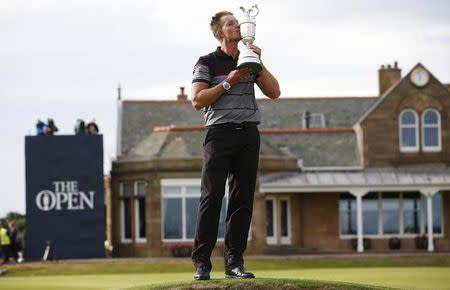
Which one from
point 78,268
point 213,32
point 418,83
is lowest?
point 78,268

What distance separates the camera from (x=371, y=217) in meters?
42.8

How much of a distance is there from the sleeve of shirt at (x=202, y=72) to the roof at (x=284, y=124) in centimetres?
3113

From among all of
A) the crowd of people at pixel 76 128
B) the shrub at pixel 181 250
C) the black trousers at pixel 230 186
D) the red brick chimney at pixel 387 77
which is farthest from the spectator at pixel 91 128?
the black trousers at pixel 230 186

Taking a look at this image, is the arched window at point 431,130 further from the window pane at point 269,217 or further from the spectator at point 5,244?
the spectator at point 5,244

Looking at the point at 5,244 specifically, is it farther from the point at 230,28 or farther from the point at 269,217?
the point at 230,28

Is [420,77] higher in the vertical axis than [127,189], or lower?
higher

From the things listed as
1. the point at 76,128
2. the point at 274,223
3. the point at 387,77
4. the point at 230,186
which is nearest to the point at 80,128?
the point at 76,128

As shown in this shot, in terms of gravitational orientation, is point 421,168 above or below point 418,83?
below

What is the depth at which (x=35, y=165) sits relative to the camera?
39.7 metres

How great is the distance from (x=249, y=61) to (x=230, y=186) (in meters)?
1.22

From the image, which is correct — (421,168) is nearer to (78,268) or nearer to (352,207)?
(352,207)

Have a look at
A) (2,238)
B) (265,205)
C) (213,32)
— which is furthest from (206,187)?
(265,205)

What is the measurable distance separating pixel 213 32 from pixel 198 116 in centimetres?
3698

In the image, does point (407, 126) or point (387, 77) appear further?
point (387, 77)
